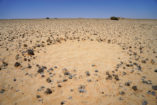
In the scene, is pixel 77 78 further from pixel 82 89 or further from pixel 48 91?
pixel 48 91

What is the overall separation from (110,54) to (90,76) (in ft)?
8.99

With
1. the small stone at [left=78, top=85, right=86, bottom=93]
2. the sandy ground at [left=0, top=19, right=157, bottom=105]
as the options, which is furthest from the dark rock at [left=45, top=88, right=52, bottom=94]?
the small stone at [left=78, top=85, right=86, bottom=93]

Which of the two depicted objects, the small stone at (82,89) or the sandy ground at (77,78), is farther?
the small stone at (82,89)

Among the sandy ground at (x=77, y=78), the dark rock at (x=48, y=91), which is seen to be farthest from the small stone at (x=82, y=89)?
the dark rock at (x=48, y=91)

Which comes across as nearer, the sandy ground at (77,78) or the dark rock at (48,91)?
the sandy ground at (77,78)

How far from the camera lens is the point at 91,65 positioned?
523cm

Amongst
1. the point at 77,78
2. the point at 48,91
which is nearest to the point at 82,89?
the point at 77,78

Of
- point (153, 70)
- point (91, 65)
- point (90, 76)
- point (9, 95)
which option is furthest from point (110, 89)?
point (9, 95)

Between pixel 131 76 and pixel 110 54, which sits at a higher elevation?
pixel 110 54

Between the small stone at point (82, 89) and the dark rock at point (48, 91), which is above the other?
the dark rock at point (48, 91)

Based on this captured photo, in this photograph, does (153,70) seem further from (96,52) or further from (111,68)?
(96,52)

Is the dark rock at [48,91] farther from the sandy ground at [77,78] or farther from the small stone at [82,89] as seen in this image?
the small stone at [82,89]

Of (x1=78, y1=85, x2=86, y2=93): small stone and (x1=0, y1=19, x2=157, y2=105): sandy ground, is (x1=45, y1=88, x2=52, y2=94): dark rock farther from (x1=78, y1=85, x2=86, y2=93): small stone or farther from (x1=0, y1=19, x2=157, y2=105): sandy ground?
(x1=78, y1=85, x2=86, y2=93): small stone

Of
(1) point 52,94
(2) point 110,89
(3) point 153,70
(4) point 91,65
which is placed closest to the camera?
(1) point 52,94
